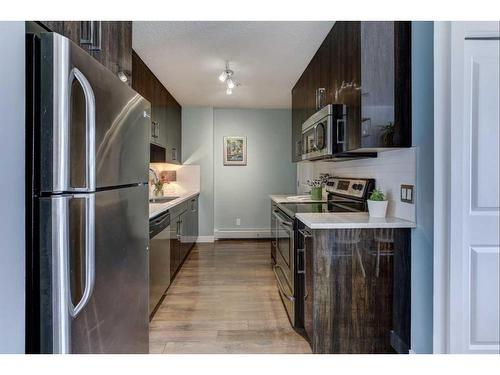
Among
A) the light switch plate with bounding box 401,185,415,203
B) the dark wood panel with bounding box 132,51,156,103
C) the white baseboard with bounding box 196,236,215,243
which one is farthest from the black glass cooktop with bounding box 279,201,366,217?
the white baseboard with bounding box 196,236,215,243

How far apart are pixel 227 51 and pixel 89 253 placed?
2224 millimetres

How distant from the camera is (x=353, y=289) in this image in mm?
1723

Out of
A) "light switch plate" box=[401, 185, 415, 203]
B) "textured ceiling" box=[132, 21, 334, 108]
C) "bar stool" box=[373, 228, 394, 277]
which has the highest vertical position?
"textured ceiling" box=[132, 21, 334, 108]

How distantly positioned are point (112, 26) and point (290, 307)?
216 centimetres

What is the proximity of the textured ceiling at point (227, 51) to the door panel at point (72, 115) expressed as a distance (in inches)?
53.8

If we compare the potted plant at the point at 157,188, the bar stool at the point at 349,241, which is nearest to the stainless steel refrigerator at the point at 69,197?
the bar stool at the point at 349,241

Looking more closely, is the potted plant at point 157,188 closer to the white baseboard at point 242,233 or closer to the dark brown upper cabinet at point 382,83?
the white baseboard at point 242,233

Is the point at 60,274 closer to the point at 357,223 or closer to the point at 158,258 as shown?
the point at 357,223

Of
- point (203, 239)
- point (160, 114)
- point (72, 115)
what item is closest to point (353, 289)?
point (72, 115)

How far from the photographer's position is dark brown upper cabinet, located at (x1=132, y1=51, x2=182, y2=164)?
2764 millimetres

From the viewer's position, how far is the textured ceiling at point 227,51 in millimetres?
2236

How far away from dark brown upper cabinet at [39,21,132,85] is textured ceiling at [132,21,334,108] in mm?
613

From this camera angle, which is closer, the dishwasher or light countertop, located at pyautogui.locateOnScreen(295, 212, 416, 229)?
light countertop, located at pyautogui.locateOnScreen(295, 212, 416, 229)

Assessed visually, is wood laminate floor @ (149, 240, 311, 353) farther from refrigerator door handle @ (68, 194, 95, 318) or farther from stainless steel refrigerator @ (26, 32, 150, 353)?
refrigerator door handle @ (68, 194, 95, 318)
